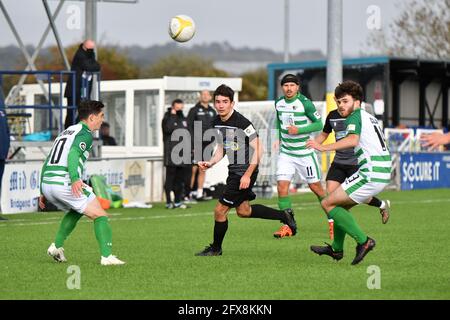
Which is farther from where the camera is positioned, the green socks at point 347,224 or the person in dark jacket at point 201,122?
the person in dark jacket at point 201,122

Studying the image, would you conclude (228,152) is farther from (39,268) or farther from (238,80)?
(238,80)

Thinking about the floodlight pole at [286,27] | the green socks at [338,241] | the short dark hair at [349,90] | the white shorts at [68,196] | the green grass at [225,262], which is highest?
the floodlight pole at [286,27]

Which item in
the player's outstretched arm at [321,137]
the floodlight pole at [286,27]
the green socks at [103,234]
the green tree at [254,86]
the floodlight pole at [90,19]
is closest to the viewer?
the green socks at [103,234]

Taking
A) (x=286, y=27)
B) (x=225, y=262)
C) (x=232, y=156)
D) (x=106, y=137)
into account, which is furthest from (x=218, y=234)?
(x=286, y=27)

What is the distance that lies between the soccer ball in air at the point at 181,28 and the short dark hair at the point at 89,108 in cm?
699

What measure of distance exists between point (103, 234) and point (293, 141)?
18.3 ft

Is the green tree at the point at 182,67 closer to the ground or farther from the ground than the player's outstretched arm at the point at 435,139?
farther from the ground

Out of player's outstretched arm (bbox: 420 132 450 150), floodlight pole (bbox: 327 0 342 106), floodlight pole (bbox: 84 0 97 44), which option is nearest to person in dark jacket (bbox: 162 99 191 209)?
floodlight pole (bbox: 84 0 97 44)

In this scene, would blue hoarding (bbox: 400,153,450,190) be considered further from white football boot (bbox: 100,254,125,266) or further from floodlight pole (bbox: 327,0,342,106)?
white football boot (bbox: 100,254,125,266)

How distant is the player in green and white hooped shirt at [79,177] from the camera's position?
11.9 m

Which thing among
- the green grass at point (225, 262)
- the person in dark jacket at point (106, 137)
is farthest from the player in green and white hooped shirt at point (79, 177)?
the person in dark jacket at point (106, 137)

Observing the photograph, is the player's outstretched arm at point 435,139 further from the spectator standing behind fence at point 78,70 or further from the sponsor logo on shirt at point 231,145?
the spectator standing behind fence at point 78,70

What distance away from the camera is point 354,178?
39.8 feet

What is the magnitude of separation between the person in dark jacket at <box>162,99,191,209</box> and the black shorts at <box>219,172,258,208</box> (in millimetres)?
8872
